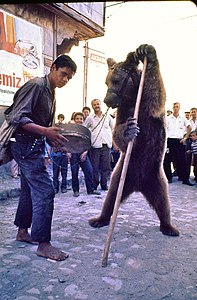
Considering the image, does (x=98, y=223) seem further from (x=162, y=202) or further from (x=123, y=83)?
(x=123, y=83)

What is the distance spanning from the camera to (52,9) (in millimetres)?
8656

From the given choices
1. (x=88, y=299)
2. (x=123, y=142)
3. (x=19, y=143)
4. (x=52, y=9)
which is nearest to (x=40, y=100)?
(x=19, y=143)

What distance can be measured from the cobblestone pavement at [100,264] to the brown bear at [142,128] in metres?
0.37

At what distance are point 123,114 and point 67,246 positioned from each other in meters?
1.78

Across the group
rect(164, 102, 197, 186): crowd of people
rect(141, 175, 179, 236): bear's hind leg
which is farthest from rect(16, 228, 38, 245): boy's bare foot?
rect(164, 102, 197, 186): crowd of people

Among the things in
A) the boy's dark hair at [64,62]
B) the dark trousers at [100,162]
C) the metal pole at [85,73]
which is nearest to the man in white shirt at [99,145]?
the dark trousers at [100,162]

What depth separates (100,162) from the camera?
301 inches

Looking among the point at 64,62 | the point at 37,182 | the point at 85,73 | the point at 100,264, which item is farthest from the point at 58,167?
the point at 85,73

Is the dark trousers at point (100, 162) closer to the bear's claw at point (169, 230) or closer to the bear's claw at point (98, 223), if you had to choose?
the bear's claw at point (98, 223)

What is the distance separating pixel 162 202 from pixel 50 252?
169 cm

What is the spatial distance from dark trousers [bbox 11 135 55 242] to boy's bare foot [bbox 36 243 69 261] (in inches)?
3.0

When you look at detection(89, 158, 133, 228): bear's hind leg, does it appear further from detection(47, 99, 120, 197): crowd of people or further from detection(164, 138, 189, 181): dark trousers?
detection(164, 138, 189, 181): dark trousers

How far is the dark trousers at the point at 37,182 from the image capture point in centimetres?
326

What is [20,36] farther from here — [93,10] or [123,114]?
[123,114]
